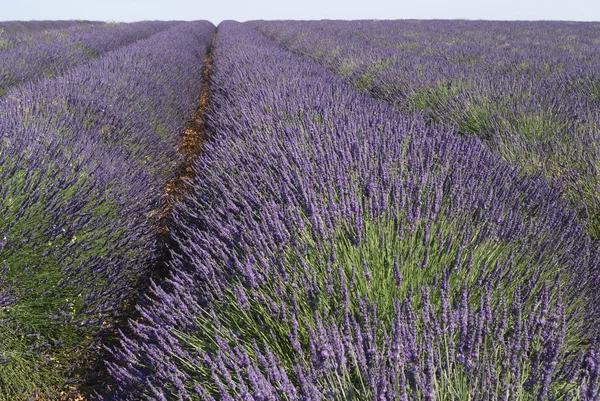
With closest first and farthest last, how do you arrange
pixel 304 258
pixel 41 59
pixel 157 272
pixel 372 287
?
pixel 372 287 < pixel 304 258 < pixel 157 272 < pixel 41 59

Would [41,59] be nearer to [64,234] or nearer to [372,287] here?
[64,234]

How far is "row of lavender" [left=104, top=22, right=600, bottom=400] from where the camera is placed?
1067mm

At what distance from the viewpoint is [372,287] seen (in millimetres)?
1462

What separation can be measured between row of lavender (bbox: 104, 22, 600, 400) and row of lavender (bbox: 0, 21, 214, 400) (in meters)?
0.27

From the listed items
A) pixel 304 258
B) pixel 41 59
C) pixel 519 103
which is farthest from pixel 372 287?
pixel 41 59

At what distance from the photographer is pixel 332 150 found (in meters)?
2.36

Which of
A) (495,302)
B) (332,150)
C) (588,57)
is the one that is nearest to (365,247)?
(495,302)

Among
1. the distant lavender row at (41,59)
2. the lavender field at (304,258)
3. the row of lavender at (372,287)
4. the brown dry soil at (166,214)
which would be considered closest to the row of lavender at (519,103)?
the lavender field at (304,258)

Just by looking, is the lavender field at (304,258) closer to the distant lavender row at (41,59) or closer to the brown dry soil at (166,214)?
the brown dry soil at (166,214)

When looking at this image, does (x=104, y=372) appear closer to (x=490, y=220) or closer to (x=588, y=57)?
(x=490, y=220)

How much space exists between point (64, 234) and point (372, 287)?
1348mm

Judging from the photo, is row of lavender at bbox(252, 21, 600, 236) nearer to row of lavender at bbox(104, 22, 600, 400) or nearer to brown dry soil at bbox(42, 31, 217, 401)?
row of lavender at bbox(104, 22, 600, 400)

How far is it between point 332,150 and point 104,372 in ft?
4.69

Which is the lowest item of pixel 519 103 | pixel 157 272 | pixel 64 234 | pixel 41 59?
pixel 157 272
